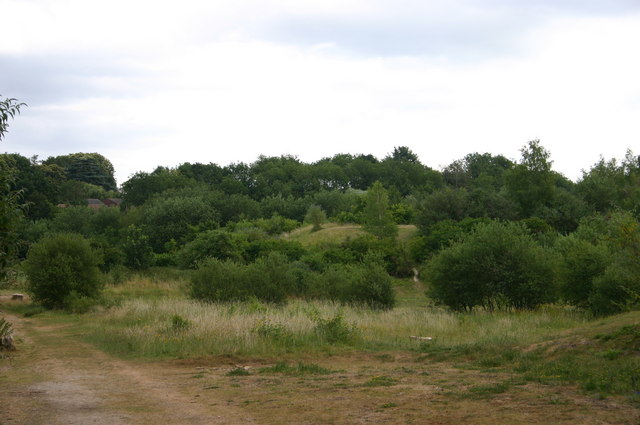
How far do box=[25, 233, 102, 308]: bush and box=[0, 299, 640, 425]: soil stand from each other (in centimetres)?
1478

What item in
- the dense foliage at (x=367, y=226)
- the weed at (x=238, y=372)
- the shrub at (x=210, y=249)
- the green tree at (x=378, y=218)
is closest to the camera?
→ the weed at (x=238, y=372)

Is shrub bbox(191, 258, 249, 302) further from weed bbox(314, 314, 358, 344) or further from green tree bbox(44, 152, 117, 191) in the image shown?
green tree bbox(44, 152, 117, 191)

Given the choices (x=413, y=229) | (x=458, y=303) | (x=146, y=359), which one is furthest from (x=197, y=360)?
(x=413, y=229)

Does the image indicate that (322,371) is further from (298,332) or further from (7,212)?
(7,212)

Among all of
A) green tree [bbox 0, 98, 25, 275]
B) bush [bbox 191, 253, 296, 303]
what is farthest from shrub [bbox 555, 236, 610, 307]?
green tree [bbox 0, 98, 25, 275]

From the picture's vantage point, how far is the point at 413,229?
5950 cm

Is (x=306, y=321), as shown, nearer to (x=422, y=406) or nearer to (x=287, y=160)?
(x=422, y=406)

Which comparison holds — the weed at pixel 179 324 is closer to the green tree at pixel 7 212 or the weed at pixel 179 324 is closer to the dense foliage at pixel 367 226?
the dense foliage at pixel 367 226

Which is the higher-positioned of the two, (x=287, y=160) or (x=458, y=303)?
(x=287, y=160)

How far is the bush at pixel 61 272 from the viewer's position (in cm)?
2945

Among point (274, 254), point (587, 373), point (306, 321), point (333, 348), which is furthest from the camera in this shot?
point (274, 254)

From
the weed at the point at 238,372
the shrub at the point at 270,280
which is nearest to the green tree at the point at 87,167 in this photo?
the shrub at the point at 270,280

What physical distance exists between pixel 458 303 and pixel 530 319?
686 cm

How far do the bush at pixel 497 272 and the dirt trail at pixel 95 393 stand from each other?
1705 cm
